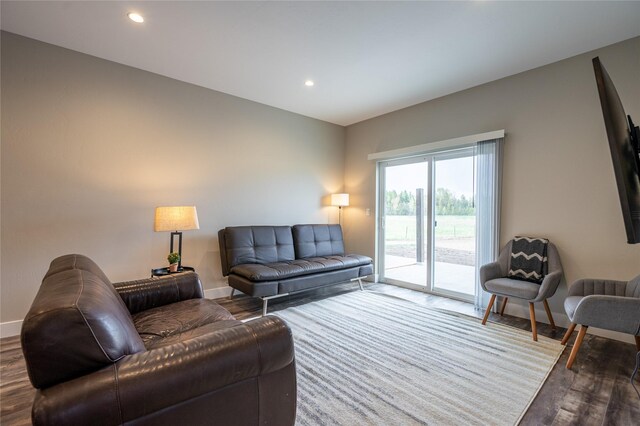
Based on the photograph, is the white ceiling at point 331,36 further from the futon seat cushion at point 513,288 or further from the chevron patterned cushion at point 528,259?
the futon seat cushion at point 513,288

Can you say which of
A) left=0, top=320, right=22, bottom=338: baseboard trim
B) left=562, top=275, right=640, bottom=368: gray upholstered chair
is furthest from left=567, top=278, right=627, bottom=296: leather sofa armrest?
left=0, top=320, right=22, bottom=338: baseboard trim

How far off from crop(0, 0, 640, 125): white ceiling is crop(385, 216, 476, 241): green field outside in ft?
5.84

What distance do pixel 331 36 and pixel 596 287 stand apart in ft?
10.8

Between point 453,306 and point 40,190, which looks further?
point 453,306

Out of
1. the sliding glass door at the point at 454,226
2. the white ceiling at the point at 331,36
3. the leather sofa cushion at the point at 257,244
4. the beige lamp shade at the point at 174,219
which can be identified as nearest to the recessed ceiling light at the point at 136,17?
the white ceiling at the point at 331,36

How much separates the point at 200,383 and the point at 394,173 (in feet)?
14.0

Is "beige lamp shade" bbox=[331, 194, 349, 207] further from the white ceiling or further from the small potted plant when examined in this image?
the small potted plant

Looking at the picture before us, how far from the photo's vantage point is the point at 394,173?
15.6 feet

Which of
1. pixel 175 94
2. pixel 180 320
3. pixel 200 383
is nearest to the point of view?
pixel 200 383

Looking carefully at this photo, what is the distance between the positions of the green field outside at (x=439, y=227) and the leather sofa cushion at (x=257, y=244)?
1.75 m

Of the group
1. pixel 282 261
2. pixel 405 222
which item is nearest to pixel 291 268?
pixel 282 261

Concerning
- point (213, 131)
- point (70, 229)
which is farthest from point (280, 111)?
point (70, 229)

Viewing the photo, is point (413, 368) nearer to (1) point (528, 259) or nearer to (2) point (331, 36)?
(1) point (528, 259)

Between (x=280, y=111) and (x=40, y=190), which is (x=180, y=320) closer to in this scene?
(x=40, y=190)
